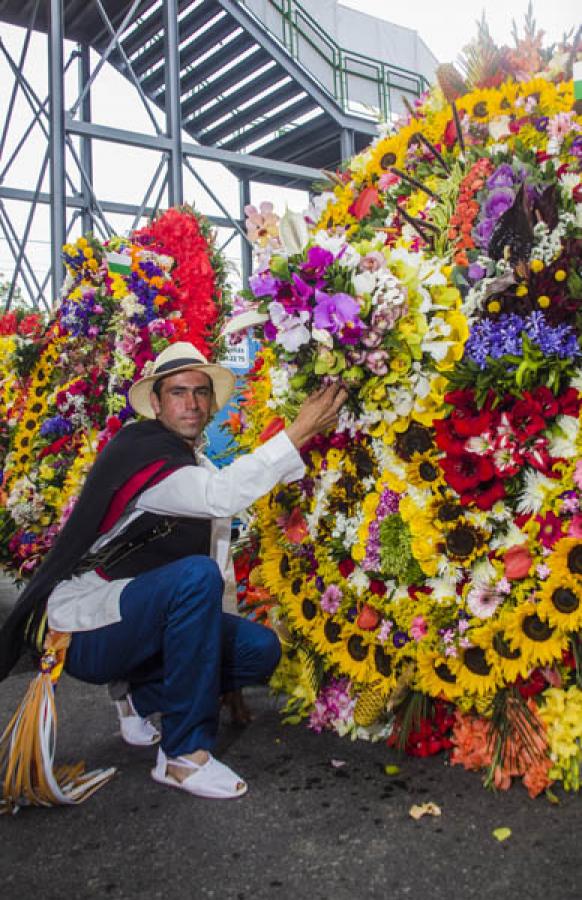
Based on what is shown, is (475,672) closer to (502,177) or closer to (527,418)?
(527,418)

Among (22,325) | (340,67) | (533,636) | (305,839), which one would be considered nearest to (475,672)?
(533,636)

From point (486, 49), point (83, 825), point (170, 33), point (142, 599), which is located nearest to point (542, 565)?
point (142, 599)

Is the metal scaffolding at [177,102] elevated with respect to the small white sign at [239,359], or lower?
elevated

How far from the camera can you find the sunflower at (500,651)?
2.49 m

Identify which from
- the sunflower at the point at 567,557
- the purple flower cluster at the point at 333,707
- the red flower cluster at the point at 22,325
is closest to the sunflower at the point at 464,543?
the sunflower at the point at 567,557

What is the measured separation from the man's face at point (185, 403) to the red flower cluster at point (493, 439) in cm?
102

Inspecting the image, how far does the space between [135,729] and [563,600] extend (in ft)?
5.70

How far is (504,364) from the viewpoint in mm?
2434

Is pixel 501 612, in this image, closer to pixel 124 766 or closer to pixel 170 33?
pixel 124 766

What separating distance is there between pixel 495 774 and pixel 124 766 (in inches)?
52.2

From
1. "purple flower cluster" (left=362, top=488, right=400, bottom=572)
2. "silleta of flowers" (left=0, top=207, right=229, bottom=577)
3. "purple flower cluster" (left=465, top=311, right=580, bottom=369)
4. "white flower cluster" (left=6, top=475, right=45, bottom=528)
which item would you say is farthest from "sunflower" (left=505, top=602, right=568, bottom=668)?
"white flower cluster" (left=6, top=475, right=45, bottom=528)

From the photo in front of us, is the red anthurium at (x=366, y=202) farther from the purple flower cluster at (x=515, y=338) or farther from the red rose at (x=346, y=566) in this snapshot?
the red rose at (x=346, y=566)

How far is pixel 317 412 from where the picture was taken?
8.98 ft

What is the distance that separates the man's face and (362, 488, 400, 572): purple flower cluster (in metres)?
0.83
